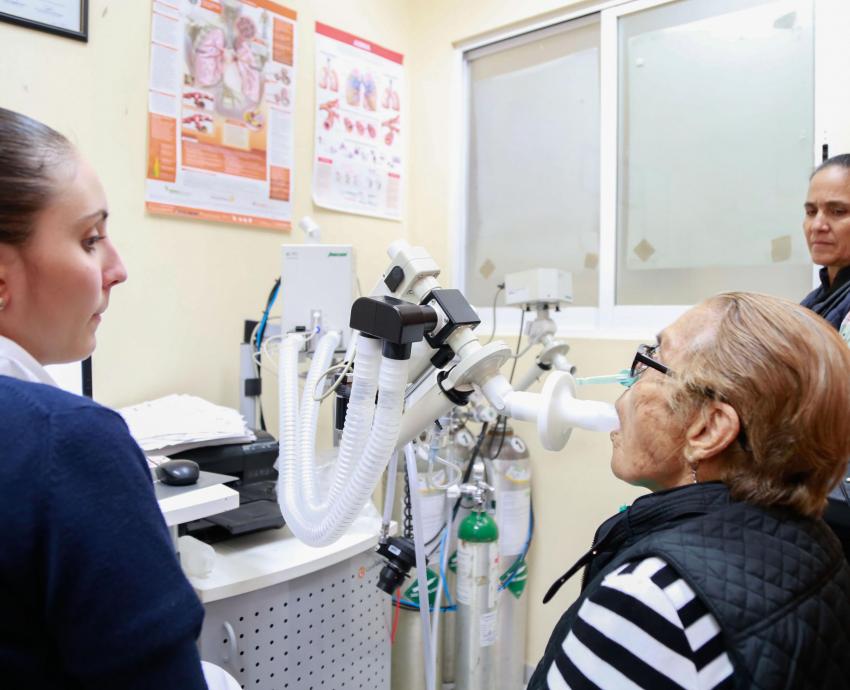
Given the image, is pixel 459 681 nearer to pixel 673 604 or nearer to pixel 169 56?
pixel 673 604

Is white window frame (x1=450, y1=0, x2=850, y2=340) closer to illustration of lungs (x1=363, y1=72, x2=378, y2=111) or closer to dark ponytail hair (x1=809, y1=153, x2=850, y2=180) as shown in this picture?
dark ponytail hair (x1=809, y1=153, x2=850, y2=180)

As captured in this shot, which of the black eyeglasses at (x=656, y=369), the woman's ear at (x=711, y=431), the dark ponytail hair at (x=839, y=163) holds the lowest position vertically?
the woman's ear at (x=711, y=431)

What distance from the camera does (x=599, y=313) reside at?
7.25 feet

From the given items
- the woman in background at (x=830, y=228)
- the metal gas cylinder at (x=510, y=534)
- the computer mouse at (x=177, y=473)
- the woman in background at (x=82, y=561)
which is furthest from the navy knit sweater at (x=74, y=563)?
the metal gas cylinder at (x=510, y=534)

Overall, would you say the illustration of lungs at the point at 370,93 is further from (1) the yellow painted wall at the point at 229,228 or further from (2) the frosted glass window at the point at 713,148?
(2) the frosted glass window at the point at 713,148

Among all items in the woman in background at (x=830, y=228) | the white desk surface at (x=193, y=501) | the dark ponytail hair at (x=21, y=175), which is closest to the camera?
the dark ponytail hair at (x=21, y=175)

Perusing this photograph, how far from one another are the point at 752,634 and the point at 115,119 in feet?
6.22

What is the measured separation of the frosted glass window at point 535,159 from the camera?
2283mm

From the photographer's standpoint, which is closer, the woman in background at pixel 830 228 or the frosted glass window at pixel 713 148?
the woman in background at pixel 830 228

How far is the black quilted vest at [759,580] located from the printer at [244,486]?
76cm

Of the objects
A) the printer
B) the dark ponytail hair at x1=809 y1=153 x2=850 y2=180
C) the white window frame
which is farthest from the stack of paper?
the dark ponytail hair at x1=809 y1=153 x2=850 y2=180

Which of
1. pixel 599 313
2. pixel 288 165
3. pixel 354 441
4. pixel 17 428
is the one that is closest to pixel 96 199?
pixel 17 428

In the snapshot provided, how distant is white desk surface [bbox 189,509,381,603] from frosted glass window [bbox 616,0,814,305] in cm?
131

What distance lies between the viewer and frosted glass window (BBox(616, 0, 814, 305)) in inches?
73.9
